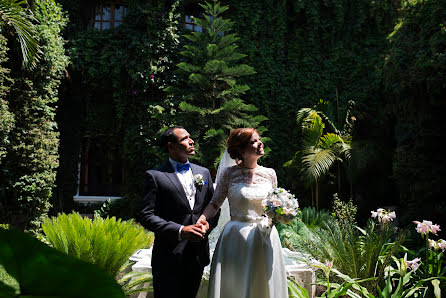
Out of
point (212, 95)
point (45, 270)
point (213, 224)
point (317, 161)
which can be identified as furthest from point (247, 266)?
point (212, 95)

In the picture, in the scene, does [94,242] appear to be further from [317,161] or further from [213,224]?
[317,161]

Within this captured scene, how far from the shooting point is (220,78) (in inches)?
328

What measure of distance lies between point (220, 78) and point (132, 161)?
11.3ft

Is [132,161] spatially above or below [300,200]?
above

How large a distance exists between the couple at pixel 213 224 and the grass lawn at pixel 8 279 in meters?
1.84

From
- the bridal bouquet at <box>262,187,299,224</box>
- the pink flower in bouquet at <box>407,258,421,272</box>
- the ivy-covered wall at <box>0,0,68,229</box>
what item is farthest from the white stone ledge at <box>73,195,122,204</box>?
the bridal bouquet at <box>262,187,299,224</box>

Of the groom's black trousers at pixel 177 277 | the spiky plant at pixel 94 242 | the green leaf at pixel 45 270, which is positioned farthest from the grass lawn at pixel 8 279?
the spiky plant at pixel 94 242

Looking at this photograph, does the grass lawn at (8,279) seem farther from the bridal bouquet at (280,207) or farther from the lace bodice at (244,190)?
the lace bodice at (244,190)

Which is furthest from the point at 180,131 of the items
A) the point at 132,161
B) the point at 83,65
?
the point at 83,65

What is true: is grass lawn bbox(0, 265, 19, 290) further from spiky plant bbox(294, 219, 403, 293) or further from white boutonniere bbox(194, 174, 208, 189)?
spiky plant bbox(294, 219, 403, 293)

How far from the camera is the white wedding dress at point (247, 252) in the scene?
2.29 m

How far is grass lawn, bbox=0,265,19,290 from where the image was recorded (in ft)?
1.01

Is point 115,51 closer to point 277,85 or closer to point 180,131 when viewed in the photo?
point 277,85

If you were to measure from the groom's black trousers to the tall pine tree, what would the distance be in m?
5.45
